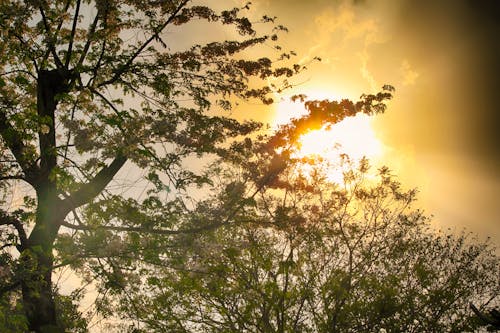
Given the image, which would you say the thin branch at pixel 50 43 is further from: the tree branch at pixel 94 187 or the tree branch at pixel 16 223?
the tree branch at pixel 16 223

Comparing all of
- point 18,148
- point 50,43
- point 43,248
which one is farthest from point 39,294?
point 50,43

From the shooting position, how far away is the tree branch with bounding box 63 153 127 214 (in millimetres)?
10345

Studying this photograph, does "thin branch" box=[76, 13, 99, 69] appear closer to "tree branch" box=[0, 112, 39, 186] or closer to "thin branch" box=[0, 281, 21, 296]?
"tree branch" box=[0, 112, 39, 186]

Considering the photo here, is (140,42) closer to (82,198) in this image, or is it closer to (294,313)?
(82,198)

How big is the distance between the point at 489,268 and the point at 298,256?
10.4 m

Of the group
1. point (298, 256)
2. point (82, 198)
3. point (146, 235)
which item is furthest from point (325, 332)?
point (82, 198)

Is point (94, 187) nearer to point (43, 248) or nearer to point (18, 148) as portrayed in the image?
point (43, 248)

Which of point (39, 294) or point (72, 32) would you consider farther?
point (72, 32)

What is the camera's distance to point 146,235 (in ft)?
35.5

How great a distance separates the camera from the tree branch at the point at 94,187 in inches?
407

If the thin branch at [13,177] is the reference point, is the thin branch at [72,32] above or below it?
above

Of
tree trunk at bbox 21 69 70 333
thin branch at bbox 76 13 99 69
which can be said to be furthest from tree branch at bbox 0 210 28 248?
thin branch at bbox 76 13 99 69

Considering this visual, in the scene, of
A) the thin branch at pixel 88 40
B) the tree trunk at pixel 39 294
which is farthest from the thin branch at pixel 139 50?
the tree trunk at pixel 39 294

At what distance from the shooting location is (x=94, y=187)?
34.3 ft
